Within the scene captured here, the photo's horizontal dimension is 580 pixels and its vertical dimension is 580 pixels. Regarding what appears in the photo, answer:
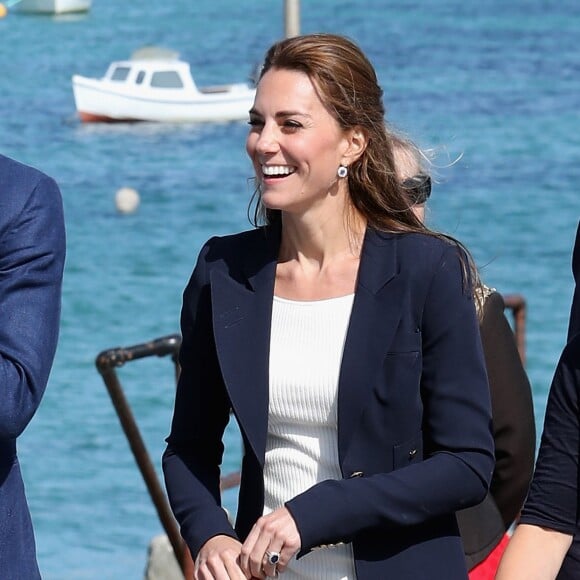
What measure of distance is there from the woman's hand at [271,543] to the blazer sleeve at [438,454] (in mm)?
15

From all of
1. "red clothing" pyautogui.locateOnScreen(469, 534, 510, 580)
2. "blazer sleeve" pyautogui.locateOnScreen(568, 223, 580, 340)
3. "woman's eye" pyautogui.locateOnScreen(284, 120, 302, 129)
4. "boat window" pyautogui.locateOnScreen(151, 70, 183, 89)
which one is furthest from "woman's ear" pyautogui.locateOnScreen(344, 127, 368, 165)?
"boat window" pyautogui.locateOnScreen(151, 70, 183, 89)

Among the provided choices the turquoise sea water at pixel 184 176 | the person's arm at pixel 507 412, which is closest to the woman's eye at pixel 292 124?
the turquoise sea water at pixel 184 176

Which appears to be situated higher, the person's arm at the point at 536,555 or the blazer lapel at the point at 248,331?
the blazer lapel at the point at 248,331

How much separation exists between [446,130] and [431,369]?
99.4ft

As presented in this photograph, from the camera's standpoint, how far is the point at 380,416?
2.30 m

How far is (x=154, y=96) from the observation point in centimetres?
3400

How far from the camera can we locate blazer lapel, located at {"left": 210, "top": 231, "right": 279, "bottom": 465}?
7.69ft

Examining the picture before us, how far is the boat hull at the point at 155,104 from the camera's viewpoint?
33.4 meters

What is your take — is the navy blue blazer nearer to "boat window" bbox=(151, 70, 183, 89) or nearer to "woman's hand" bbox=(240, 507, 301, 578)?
"woman's hand" bbox=(240, 507, 301, 578)

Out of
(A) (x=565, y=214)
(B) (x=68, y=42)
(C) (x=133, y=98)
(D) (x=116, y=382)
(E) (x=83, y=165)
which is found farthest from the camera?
(B) (x=68, y=42)

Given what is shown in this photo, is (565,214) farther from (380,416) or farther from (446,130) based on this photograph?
(380,416)

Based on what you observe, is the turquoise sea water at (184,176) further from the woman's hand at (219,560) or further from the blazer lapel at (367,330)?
the woman's hand at (219,560)

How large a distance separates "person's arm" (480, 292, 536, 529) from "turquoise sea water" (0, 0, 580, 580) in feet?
1.15

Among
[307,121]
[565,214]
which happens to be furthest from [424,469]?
[565,214]
